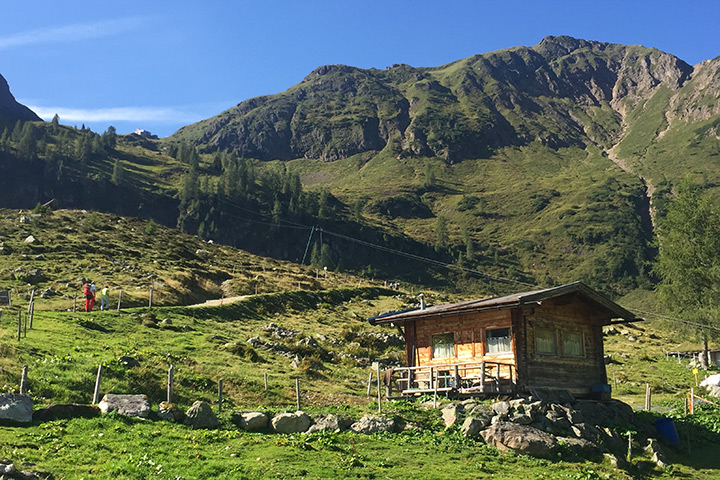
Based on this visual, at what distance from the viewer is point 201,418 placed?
2172 centimetres

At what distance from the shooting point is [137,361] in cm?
2950

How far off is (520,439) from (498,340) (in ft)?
27.4

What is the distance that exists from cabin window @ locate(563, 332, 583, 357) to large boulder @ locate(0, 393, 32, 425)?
2546 cm

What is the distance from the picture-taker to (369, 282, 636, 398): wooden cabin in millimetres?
29438

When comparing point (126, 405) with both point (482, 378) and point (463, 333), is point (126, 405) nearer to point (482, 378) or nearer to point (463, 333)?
point (482, 378)

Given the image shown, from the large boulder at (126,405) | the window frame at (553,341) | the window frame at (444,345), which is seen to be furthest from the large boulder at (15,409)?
the window frame at (553,341)

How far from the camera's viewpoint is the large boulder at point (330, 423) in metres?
22.8

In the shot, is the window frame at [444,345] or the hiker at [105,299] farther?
the hiker at [105,299]

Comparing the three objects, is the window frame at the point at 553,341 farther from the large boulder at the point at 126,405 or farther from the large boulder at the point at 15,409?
the large boulder at the point at 15,409


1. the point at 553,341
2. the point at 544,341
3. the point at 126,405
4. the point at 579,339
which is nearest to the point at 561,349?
the point at 553,341

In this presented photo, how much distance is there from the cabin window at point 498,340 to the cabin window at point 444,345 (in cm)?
236

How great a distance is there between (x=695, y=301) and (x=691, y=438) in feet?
85.5

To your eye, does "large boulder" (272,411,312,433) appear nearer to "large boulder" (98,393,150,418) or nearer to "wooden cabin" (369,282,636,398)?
"large boulder" (98,393,150,418)

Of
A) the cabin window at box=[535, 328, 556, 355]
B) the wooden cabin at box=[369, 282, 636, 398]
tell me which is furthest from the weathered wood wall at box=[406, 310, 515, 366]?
the cabin window at box=[535, 328, 556, 355]
